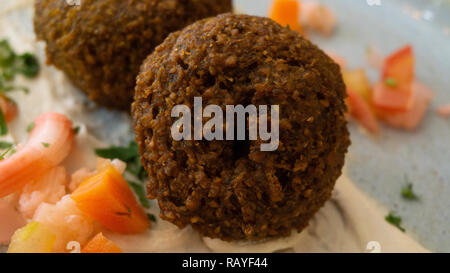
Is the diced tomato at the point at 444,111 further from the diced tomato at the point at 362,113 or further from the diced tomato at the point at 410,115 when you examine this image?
the diced tomato at the point at 362,113

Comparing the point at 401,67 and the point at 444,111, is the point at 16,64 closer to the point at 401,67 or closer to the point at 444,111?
the point at 401,67

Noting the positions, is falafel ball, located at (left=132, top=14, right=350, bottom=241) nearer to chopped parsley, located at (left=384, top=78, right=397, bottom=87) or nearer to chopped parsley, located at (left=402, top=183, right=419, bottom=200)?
chopped parsley, located at (left=402, top=183, right=419, bottom=200)

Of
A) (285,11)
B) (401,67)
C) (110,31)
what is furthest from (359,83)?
(110,31)

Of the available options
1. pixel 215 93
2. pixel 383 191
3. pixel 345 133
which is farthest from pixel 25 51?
pixel 383 191

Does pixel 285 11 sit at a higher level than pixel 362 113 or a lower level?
higher

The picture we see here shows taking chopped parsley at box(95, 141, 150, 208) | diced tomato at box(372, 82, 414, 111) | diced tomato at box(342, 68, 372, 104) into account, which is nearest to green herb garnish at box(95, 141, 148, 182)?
chopped parsley at box(95, 141, 150, 208)

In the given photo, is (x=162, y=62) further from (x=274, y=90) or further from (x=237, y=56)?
(x=274, y=90)
